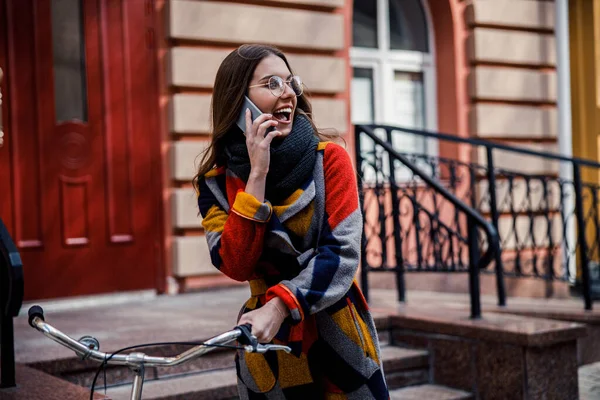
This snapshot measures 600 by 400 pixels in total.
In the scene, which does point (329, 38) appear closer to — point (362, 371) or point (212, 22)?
point (212, 22)

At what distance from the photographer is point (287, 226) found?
6.84 feet

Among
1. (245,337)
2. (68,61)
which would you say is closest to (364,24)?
(68,61)

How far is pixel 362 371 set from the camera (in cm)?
209

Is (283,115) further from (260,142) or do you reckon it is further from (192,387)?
(192,387)

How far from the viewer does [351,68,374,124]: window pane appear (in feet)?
27.5

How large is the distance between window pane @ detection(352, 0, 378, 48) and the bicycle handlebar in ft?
22.9

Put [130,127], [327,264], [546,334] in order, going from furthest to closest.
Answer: [130,127]
[546,334]
[327,264]

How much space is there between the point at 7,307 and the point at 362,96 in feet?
19.3

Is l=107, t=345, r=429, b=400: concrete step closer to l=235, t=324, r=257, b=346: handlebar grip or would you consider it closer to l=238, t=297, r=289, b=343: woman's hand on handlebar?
l=238, t=297, r=289, b=343: woman's hand on handlebar

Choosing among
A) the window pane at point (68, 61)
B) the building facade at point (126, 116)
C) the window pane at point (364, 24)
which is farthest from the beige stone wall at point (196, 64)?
the window pane at point (364, 24)

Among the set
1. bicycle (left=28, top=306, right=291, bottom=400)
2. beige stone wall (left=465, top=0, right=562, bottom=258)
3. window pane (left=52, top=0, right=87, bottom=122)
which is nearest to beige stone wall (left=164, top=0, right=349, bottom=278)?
window pane (left=52, top=0, right=87, bottom=122)

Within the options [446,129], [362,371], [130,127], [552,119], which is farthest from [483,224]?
[552,119]

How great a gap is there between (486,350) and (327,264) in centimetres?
273

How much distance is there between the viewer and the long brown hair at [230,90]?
82.6 inches
